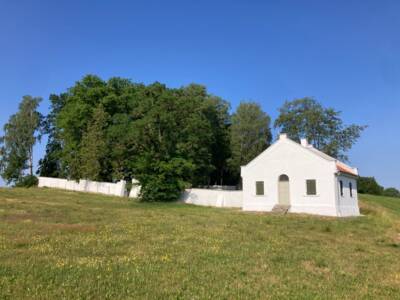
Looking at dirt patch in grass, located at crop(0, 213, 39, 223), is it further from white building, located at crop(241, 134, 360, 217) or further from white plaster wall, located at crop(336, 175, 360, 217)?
white plaster wall, located at crop(336, 175, 360, 217)

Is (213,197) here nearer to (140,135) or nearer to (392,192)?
(140,135)

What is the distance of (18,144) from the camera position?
5994cm

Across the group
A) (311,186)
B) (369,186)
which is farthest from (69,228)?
(369,186)

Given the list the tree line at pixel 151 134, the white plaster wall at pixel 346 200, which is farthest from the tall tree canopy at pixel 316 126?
the white plaster wall at pixel 346 200

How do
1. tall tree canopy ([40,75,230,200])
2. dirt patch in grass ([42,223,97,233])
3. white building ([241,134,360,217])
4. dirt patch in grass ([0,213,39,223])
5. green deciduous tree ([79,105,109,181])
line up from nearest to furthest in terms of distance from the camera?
dirt patch in grass ([42,223,97,233]), dirt patch in grass ([0,213,39,223]), white building ([241,134,360,217]), tall tree canopy ([40,75,230,200]), green deciduous tree ([79,105,109,181])

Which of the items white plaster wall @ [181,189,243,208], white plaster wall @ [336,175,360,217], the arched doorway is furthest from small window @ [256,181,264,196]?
white plaster wall @ [336,175,360,217]

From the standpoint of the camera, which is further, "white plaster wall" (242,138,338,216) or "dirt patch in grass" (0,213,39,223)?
"white plaster wall" (242,138,338,216)

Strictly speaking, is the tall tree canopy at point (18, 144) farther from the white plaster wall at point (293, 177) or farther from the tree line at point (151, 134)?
the white plaster wall at point (293, 177)

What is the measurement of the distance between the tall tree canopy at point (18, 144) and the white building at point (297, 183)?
42828mm

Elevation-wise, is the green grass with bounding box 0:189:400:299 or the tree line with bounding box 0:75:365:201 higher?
the tree line with bounding box 0:75:365:201

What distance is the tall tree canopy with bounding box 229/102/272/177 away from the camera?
57281mm

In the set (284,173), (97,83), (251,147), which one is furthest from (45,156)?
(284,173)

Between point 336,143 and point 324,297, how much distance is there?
181ft

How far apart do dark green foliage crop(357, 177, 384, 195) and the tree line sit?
1016cm
